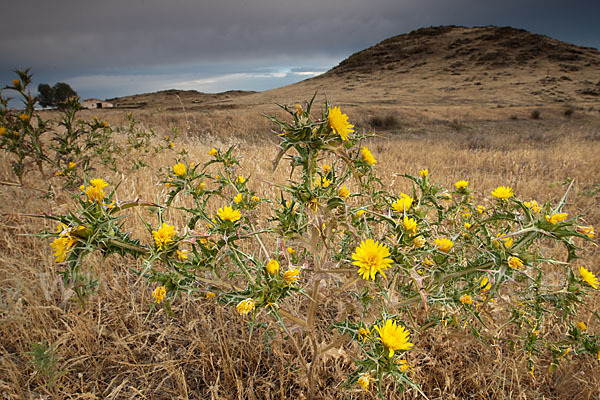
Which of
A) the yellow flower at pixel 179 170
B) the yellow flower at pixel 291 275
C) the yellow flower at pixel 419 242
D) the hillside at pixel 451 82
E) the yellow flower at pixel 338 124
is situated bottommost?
the yellow flower at pixel 291 275

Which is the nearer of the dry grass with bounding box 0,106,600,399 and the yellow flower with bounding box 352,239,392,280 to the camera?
the yellow flower with bounding box 352,239,392,280

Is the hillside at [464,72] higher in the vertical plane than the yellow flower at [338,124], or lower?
higher

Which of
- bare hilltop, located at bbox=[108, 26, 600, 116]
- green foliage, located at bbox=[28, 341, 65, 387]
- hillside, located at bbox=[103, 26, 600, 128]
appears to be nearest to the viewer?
green foliage, located at bbox=[28, 341, 65, 387]

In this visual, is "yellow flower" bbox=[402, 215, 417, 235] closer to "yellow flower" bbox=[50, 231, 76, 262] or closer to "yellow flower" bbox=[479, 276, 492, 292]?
"yellow flower" bbox=[479, 276, 492, 292]

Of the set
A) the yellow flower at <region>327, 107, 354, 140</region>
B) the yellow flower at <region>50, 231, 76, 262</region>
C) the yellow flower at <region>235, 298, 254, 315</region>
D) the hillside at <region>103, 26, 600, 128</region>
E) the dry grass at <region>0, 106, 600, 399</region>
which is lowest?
the dry grass at <region>0, 106, 600, 399</region>

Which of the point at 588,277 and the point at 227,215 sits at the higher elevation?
the point at 227,215

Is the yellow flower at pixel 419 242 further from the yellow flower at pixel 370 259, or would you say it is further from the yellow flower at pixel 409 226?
the yellow flower at pixel 370 259

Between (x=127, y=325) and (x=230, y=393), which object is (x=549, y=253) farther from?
(x=127, y=325)

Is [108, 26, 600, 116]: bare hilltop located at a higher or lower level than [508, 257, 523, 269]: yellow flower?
higher

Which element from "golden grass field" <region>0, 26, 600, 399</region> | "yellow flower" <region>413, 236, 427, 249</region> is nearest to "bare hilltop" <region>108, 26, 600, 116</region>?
"golden grass field" <region>0, 26, 600, 399</region>

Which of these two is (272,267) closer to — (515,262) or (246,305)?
(246,305)

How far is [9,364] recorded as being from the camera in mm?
1329

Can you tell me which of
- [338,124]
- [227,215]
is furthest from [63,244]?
[338,124]

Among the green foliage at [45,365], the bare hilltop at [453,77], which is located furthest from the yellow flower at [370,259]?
the bare hilltop at [453,77]
